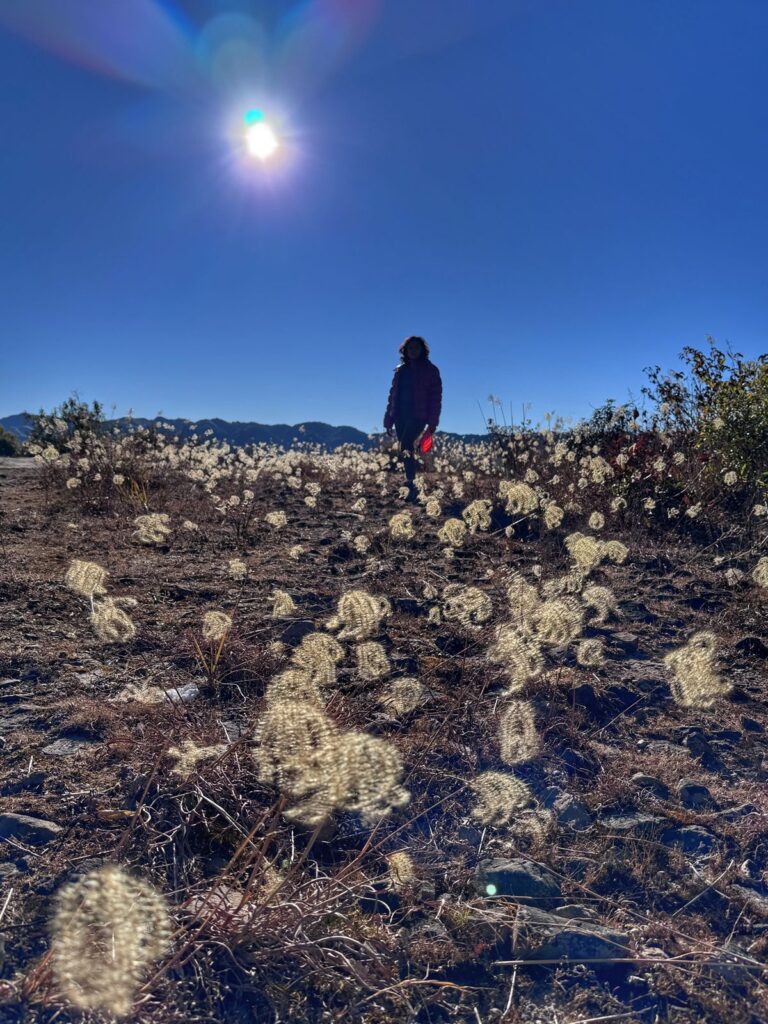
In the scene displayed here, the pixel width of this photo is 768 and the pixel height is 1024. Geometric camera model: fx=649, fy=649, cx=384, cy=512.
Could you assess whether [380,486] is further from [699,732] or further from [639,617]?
[699,732]

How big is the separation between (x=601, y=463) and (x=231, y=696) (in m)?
5.33

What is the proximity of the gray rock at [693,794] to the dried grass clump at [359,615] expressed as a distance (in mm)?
1782

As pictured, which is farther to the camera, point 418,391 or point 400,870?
point 418,391

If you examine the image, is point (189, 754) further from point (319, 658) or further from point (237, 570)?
point (237, 570)

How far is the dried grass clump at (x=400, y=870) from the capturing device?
170 cm

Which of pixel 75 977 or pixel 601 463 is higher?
pixel 601 463

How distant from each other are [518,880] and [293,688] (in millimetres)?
1200

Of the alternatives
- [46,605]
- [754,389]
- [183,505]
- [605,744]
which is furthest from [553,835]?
[183,505]

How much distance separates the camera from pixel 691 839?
1.92 metres

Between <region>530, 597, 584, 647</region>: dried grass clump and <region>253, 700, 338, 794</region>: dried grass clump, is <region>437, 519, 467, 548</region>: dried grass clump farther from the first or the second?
<region>253, 700, 338, 794</region>: dried grass clump

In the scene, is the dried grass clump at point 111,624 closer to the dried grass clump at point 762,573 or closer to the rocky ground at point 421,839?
the rocky ground at point 421,839

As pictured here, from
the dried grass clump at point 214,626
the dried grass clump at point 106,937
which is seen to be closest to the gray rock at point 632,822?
the dried grass clump at point 106,937

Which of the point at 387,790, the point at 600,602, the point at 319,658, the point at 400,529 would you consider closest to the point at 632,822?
the point at 387,790

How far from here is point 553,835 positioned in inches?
75.6
